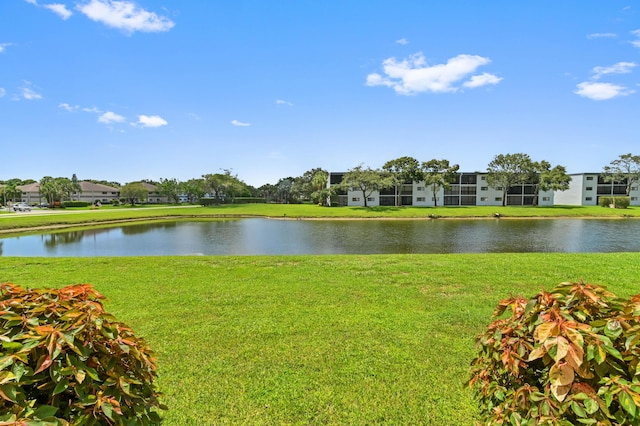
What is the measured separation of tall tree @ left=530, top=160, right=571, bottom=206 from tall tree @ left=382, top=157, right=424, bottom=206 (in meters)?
21.9

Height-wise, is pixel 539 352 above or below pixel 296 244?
above

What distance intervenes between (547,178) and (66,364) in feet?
249

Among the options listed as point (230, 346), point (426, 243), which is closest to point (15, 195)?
point (426, 243)

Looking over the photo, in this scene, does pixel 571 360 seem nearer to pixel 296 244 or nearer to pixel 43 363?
→ pixel 43 363

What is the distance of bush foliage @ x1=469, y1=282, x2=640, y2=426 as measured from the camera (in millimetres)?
1529

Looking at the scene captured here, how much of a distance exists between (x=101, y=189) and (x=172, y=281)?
107141 millimetres

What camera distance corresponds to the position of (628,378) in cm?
162

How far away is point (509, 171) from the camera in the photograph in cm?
6475

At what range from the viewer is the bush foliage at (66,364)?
1.37 m

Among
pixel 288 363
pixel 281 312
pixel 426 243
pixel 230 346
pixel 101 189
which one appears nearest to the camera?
pixel 288 363

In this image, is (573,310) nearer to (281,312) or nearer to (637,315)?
(637,315)

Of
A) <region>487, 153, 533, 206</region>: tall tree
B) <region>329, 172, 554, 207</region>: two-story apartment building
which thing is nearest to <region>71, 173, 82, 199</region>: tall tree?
<region>329, 172, 554, 207</region>: two-story apartment building

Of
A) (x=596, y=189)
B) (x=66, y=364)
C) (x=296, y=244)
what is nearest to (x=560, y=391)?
(x=66, y=364)

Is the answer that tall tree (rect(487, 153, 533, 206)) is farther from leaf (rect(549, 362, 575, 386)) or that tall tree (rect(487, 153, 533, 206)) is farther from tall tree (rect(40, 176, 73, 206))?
tall tree (rect(40, 176, 73, 206))
